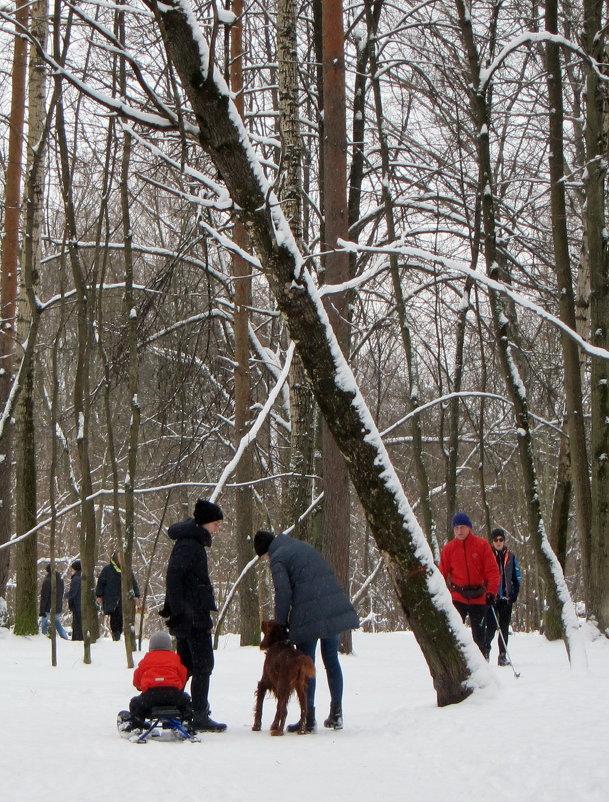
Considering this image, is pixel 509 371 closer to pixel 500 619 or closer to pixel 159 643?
pixel 500 619

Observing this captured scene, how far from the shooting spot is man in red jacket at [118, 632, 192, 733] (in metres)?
5.61

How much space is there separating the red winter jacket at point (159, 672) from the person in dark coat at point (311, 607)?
2.31 ft

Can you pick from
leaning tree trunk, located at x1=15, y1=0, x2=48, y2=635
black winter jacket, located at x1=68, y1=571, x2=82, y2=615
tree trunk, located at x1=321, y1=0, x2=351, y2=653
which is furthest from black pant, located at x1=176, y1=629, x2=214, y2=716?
black winter jacket, located at x1=68, y1=571, x2=82, y2=615

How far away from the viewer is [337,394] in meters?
5.79

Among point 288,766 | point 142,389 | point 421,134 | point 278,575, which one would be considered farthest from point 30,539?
point 288,766

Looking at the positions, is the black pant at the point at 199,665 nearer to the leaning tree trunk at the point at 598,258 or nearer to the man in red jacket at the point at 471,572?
the man in red jacket at the point at 471,572

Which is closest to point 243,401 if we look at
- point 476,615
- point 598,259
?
point 476,615

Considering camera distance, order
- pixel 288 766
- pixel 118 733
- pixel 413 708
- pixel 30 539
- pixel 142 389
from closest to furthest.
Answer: pixel 288 766
pixel 118 733
pixel 413 708
pixel 30 539
pixel 142 389

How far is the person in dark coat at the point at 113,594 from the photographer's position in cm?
1532

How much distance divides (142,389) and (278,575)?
11.0m

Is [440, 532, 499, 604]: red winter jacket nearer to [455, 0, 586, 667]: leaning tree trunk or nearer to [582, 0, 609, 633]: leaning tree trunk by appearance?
[455, 0, 586, 667]: leaning tree trunk

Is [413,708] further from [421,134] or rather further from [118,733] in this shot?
[421,134]

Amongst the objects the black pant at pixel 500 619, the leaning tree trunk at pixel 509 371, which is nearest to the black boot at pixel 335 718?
the leaning tree trunk at pixel 509 371

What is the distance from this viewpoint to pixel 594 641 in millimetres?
10602
